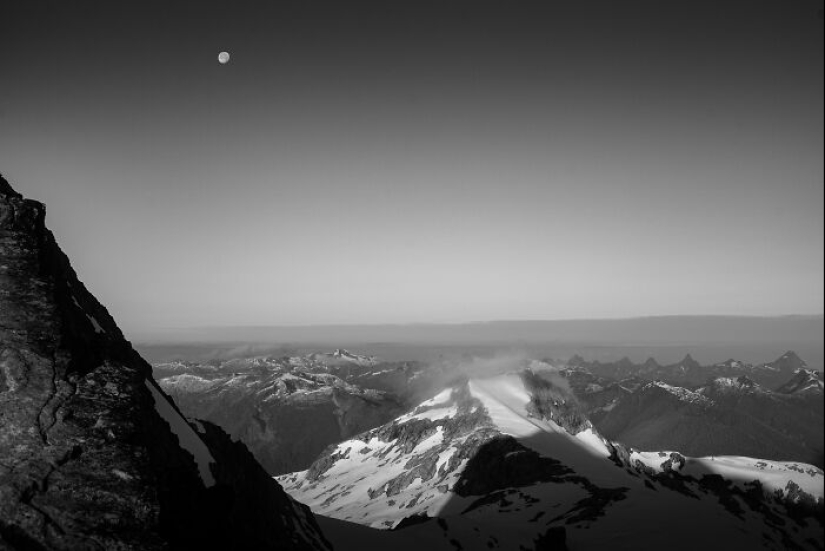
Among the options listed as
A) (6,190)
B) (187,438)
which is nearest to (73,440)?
(187,438)

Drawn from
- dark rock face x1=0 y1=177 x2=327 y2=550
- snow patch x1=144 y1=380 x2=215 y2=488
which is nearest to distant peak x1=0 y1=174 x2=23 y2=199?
dark rock face x1=0 y1=177 x2=327 y2=550

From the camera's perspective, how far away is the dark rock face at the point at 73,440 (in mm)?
30656

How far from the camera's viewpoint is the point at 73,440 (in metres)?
33.6

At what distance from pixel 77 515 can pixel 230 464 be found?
31.1 m

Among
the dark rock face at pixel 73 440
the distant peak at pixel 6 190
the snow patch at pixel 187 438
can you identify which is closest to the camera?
the dark rock face at pixel 73 440

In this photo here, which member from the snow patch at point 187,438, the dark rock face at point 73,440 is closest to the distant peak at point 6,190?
the dark rock face at point 73,440

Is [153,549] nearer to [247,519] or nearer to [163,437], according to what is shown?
[163,437]

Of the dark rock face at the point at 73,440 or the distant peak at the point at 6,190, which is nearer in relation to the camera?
the dark rock face at the point at 73,440

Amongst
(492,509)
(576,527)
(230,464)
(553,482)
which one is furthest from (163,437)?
(553,482)

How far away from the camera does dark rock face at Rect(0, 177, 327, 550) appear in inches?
1207

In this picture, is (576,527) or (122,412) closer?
(122,412)

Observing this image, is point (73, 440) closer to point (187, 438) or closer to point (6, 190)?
point (187, 438)

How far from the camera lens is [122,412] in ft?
120

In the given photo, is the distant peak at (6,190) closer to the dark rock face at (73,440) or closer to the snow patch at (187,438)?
the dark rock face at (73,440)
